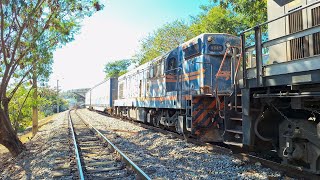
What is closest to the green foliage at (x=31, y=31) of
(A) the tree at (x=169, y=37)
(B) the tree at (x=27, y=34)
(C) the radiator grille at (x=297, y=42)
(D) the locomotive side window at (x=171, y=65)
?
(B) the tree at (x=27, y=34)

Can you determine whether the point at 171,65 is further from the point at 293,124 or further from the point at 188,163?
the point at 293,124

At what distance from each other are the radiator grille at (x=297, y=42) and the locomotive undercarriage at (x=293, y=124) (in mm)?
781

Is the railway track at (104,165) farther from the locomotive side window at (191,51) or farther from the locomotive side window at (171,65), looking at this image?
the locomotive side window at (191,51)

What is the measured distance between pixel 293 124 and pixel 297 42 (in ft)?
5.07

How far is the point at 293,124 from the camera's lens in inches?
195

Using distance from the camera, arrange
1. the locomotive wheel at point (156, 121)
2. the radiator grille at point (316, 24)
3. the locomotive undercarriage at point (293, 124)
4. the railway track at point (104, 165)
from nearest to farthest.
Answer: the locomotive undercarriage at point (293, 124) → the radiator grille at point (316, 24) → the railway track at point (104, 165) → the locomotive wheel at point (156, 121)

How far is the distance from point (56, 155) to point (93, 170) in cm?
275


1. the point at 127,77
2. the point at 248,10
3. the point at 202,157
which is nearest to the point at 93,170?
the point at 202,157

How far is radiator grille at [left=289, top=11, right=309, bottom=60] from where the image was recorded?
16.9 feet

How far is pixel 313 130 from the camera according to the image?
4.62 meters

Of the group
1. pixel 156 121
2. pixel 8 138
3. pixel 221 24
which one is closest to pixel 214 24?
pixel 221 24

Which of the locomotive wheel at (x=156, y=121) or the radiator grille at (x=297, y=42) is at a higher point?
the radiator grille at (x=297, y=42)

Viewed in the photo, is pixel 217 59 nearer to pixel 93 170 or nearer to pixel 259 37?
pixel 259 37

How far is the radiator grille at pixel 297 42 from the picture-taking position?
16.9 ft
